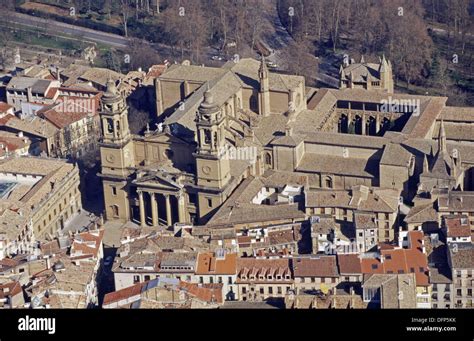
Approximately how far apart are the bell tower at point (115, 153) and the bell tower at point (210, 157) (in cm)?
533

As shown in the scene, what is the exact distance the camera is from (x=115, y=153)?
53.2 meters

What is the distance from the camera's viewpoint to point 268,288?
134 ft

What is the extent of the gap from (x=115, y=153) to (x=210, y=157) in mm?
6867

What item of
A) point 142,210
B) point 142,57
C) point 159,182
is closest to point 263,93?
point 159,182

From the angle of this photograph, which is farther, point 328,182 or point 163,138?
point 328,182

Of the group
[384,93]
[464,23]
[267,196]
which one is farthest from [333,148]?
[464,23]

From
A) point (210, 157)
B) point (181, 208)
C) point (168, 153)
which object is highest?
point (210, 157)

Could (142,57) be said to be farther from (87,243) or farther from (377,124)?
(87,243)

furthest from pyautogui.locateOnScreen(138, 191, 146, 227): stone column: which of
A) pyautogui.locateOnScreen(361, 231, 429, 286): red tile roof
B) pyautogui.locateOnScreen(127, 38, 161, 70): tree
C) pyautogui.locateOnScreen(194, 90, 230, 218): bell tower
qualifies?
pyautogui.locateOnScreen(127, 38, 161, 70): tree

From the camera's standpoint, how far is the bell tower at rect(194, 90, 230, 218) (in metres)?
49.2

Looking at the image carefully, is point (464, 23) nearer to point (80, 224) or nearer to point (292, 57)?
point (292, 57)

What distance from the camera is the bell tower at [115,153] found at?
5200 centimetres

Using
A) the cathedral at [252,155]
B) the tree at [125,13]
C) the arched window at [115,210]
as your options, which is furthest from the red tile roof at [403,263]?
the tree at [125,13]

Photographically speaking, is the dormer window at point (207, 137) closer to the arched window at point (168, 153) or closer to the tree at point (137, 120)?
the arched window at point (168, 153)
